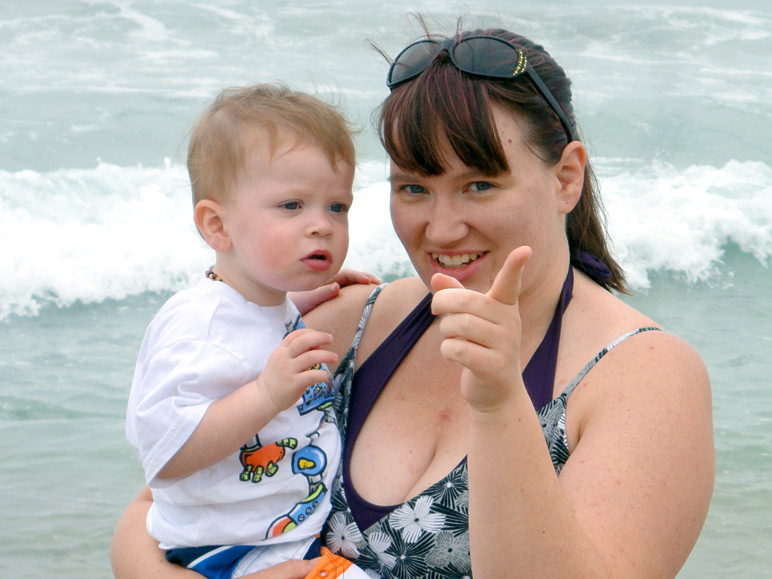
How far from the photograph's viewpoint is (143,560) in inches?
90.5

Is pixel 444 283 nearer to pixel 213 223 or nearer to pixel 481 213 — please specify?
pixel 481 213

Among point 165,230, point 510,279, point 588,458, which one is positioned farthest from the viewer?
point 165,230

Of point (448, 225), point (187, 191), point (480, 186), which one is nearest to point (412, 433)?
point (448, 225)

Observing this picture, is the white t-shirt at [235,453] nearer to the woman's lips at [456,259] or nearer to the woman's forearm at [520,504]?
the woman's lips at [456,259]

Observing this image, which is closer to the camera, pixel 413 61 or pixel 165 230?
pixel 413 61

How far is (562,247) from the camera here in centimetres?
232

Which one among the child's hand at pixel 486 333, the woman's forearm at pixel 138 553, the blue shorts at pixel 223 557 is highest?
Result: the child's hand at pixel 486 333

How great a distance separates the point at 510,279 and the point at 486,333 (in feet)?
0.32

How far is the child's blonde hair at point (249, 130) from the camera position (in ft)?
7.11

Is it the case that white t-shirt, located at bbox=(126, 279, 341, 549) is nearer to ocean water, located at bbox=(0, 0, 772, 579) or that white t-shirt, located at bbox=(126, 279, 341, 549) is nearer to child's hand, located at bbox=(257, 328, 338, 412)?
child's hand, located at bbox=(257, 328, 338, 412)

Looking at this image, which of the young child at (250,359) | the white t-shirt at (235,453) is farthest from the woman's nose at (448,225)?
the white t-shirt at (235,453)

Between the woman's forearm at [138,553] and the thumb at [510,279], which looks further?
the woman's forearm at [138,553]

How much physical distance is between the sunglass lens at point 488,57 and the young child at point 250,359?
38 centimetres

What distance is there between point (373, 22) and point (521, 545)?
47.1ft
